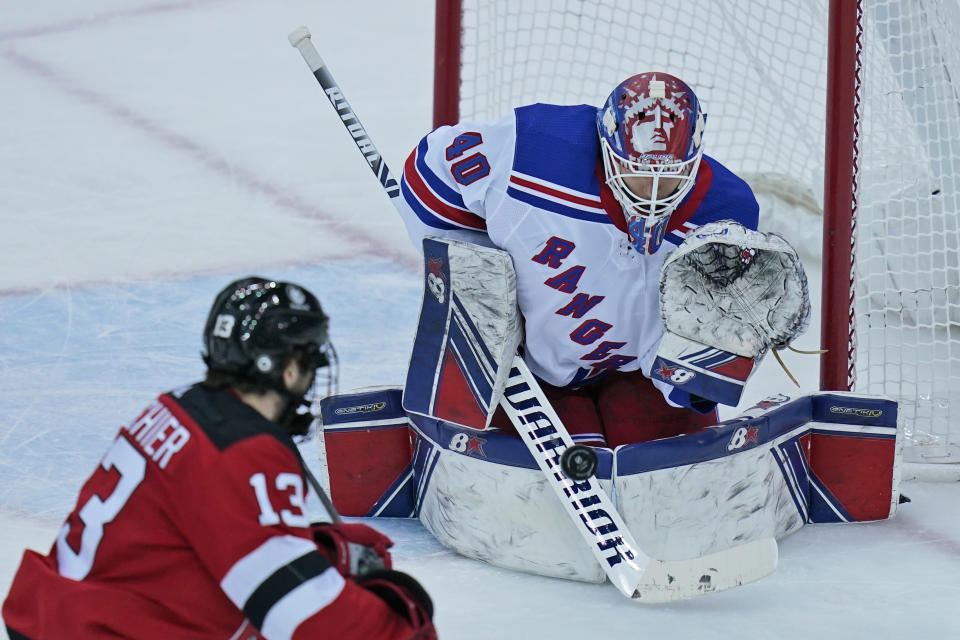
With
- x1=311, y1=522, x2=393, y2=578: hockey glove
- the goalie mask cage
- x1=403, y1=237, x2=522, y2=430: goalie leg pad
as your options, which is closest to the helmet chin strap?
x1=311, y1=522, x2=393, y2=578: hockey glove

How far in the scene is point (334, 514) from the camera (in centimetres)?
181

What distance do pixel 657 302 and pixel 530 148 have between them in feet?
1.21

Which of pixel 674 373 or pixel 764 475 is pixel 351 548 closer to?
pixel 674 373

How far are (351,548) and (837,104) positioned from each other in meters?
1.63

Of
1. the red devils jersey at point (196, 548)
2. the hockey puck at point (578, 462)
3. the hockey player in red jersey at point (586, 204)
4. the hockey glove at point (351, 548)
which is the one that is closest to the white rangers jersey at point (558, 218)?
the hockey player in red jersey at point (586, 204)

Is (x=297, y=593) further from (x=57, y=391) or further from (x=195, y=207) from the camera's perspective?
(x=195, y=207)

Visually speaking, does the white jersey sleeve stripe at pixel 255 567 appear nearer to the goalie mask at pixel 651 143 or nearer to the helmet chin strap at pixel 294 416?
the helmet chin strap at pixel 294 416

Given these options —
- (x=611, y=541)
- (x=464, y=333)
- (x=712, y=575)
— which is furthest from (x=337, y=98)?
(x=712, y=575)

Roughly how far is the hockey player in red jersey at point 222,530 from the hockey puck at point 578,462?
0.77 metres

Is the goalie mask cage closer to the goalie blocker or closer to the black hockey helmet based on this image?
the goalie blocker

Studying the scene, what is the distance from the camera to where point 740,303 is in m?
2.46

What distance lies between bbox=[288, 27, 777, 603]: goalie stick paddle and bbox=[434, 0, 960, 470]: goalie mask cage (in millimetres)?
727

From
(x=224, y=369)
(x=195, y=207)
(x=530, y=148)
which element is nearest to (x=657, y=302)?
(x=530, y=148)

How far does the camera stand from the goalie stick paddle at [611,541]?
236 centimetres
